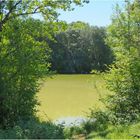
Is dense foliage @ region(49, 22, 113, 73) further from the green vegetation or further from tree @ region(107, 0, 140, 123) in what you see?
tree @ region(107, 0, 140, 123)

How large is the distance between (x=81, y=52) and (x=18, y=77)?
63.2m

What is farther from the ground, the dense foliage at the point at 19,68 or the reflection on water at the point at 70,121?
the dense foliage at the point at 19,68

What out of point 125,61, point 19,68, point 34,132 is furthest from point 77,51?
point 34,132

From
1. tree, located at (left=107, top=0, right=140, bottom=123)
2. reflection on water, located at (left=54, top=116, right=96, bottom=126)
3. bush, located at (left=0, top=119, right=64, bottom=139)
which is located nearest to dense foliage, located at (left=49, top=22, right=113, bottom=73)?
reflection on water, located at (left=54, top=116, right=96, bottom=126)

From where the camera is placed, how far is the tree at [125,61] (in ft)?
62.7

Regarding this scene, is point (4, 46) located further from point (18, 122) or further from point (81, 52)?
point (81, 52)

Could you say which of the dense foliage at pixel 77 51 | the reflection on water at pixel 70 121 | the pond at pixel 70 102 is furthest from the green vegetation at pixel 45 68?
the dense foliage at pixel 77 51

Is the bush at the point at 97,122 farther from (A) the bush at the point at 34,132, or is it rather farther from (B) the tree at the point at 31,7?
(B) the tree at the point at 31,7

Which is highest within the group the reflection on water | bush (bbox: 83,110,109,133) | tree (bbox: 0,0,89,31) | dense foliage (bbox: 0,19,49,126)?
tree (bbox: 0,0,89,31)

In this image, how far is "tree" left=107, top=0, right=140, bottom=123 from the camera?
19.1 metres

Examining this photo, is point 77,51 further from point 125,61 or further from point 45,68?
point 45,68

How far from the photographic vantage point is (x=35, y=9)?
18.8m

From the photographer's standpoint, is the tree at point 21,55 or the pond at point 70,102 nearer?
the tree at point 21,55

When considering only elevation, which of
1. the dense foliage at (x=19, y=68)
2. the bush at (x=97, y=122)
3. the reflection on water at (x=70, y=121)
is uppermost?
the dense foliage at (x=19, y=68)
